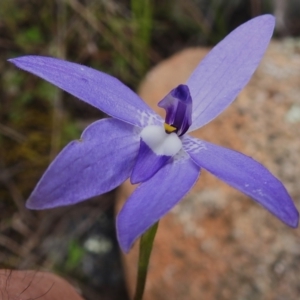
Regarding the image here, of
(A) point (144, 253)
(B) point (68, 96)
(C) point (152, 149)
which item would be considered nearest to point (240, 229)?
(A) point (144, 253)

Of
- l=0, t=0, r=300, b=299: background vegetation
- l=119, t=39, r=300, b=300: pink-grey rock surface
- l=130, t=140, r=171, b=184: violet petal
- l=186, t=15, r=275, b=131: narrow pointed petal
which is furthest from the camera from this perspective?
l=0, t=0, r=300, b=299: background vegetation

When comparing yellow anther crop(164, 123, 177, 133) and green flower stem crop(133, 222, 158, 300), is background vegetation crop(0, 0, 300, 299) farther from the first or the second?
yellow anther crop(164, 123, 177, 133)

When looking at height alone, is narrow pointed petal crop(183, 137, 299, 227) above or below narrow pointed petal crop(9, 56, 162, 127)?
below

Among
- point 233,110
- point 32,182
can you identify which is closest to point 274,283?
point 233,110

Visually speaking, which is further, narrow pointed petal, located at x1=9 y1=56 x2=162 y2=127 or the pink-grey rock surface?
the pink-grey rock surface

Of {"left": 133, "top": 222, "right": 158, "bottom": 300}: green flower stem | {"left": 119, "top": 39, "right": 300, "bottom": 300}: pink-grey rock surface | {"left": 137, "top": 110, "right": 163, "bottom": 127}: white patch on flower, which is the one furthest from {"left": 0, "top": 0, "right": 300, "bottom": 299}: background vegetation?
{"left": 137, "top": 110, "right": 163, "bottom": 127}: white patch on flower

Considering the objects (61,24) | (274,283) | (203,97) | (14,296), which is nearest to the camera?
(14,296)

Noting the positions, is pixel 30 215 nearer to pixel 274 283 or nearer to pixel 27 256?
pixel 27 256
